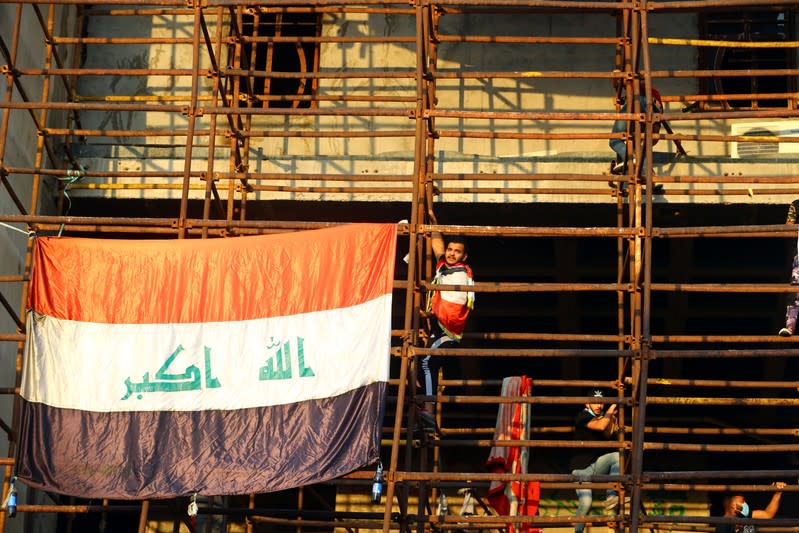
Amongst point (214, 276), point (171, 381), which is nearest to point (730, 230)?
point (214, 276)

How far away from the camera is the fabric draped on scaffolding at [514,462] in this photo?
1215cm

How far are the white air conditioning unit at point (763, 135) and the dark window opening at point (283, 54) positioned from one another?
4.81m

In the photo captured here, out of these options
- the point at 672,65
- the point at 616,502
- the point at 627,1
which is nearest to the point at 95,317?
the point at 616,502

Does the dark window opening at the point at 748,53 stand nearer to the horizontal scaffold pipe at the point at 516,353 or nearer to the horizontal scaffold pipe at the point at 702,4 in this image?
the horizontal scaffold pipe at the point at 702,4

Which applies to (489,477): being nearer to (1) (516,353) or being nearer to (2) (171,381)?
(1) (516,353)

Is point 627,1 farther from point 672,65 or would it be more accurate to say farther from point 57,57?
point 57,57

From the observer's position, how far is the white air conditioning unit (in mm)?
14500

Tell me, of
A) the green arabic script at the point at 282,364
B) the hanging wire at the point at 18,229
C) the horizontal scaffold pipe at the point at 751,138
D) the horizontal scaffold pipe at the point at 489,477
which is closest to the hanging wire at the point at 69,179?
the hanging wire at the point at 18,229

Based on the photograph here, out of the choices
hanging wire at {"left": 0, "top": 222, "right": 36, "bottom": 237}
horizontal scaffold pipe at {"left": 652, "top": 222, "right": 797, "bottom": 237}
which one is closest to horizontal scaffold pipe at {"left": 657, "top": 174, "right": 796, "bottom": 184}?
horizontal scaffold pipe at {"left": 652, "top": 222, "right": 797, "bottom": 237}

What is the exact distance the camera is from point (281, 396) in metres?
11.4

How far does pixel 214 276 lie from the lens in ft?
38.7

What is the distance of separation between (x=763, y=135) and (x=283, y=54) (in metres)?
5.69

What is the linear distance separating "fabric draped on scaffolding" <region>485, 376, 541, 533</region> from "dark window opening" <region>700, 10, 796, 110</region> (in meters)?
5.17

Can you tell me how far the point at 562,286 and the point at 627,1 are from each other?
3.12m
